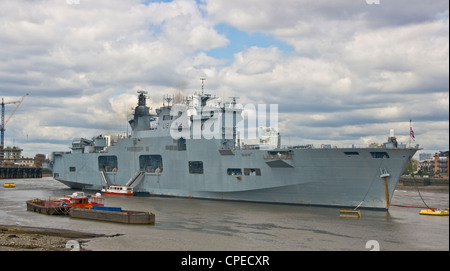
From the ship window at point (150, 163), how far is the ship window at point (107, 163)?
4687mm

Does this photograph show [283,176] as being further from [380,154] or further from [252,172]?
[380,154]

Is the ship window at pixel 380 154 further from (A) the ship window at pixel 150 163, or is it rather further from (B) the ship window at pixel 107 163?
(B) the ship window at pixel 107 163

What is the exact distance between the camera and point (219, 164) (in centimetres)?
3641

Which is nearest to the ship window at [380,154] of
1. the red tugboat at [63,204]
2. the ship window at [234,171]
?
the ship window at [234,171]

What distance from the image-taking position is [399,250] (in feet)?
65.7

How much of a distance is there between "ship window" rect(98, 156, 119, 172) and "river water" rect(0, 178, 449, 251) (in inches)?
482

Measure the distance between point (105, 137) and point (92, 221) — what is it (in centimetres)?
2227

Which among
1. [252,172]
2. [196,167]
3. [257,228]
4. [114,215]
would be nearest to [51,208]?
[114,215]

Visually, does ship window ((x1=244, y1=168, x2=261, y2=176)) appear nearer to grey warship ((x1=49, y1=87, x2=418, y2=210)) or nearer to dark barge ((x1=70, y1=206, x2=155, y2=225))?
grey warship ((x1=49, y1=87, x2=418, y2=210))

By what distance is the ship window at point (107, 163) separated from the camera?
4647 centimetres

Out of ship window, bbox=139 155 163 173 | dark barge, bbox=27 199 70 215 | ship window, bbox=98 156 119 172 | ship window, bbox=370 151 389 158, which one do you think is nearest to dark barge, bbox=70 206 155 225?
dark barge, bbox=27 199 70 215

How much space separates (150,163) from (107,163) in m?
6.75
